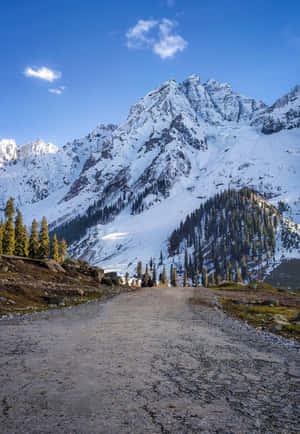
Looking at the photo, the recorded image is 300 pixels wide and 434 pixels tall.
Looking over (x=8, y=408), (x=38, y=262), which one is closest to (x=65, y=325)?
(x=8, y=408)

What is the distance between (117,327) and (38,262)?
37.3 meters

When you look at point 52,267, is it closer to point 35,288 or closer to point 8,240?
point 35,288

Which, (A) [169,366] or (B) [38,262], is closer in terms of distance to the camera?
(A) [169,366]

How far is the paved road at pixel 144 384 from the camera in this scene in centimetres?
699

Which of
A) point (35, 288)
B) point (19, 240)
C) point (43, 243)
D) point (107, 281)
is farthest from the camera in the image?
point (43, 243)

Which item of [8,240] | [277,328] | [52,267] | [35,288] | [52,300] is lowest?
[277,328]

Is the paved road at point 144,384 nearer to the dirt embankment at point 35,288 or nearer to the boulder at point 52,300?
the dirt embankment at point 35,288

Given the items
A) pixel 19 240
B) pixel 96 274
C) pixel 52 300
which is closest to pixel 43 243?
pixel 19 240

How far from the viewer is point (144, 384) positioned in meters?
9.69

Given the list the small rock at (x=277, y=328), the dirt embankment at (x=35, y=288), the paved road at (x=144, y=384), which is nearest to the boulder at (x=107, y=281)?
the dirt embankment at (x=35, y=288)

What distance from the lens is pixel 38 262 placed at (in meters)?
53.8

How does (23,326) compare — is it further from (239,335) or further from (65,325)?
(239,335)

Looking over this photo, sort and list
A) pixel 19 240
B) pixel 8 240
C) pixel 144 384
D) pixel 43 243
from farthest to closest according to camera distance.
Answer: pixel 43 243 → pixel 19 240 → pixel 8 240 → pixel 144 384

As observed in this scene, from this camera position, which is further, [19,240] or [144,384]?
[19,240]
